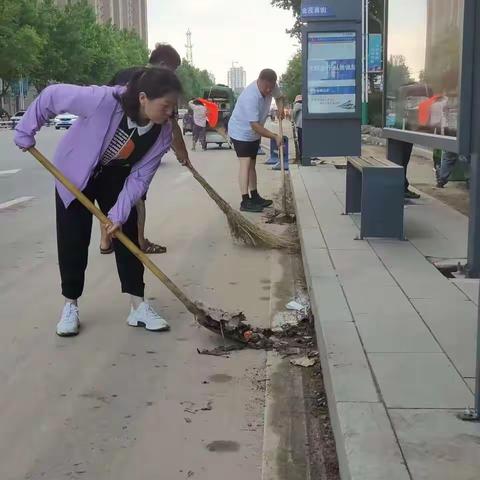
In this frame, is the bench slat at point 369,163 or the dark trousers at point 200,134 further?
the dark trousers at point 200,134

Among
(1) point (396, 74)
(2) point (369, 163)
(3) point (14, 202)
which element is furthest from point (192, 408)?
(3) point (14, 202)

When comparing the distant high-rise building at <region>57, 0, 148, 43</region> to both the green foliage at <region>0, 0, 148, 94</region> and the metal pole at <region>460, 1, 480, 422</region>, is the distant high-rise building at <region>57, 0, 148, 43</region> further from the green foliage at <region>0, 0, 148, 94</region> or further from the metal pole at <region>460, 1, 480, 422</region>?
the metal pole at <region>460, 1, 480, 422</region>

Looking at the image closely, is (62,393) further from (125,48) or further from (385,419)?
(125,48)

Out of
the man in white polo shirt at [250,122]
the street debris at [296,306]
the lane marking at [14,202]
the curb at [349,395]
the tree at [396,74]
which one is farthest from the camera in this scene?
the lane marking at [14,202]

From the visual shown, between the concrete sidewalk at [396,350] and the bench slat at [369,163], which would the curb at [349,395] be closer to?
the concrete sidewalk at [396,350]

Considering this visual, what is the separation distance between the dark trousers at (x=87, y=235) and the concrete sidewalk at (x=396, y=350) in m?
1.28

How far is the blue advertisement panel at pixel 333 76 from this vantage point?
11133mm

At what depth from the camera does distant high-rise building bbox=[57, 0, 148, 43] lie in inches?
5162

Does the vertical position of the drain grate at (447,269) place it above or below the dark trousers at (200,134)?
below

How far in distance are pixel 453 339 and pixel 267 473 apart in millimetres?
1548

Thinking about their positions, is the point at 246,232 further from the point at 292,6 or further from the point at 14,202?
the point at 292,6

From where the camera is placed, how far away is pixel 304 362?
4.31 m

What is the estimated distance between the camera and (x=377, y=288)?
5.13 m

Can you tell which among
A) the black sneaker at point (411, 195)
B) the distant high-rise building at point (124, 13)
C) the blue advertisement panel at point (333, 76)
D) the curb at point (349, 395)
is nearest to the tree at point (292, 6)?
the blue advertisement panel at point (333, 76)
